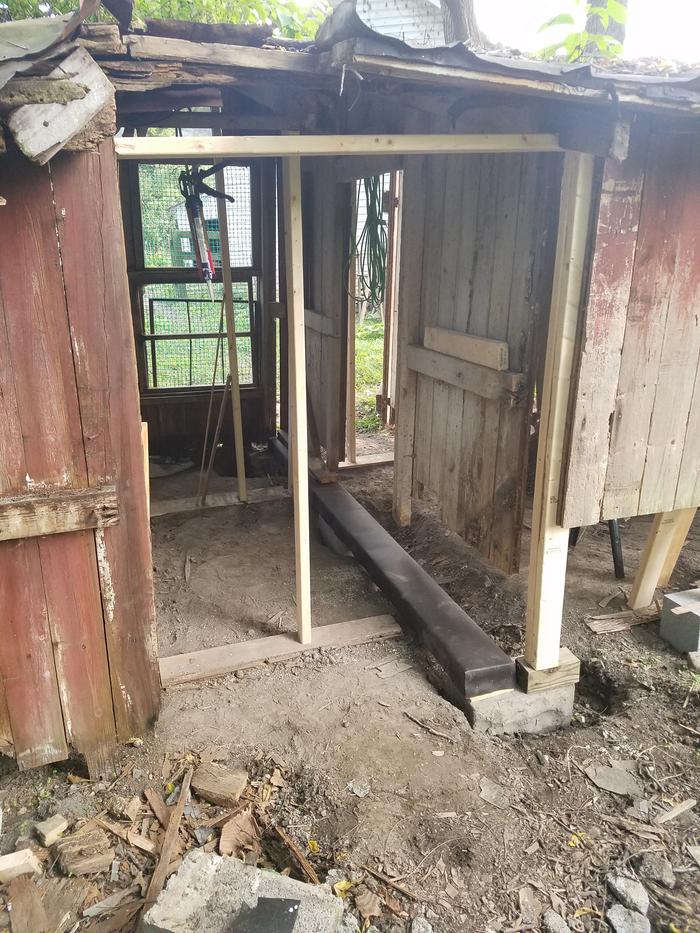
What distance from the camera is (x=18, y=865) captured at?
8.22ft

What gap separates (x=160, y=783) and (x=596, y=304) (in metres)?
2.82

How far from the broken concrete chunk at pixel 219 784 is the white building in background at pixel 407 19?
2937mm

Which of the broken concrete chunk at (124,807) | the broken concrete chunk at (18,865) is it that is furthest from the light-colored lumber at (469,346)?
the broken concrete chunk at (18,865)

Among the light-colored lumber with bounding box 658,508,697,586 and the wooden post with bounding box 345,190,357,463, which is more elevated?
the wooden post with bounding box 345,190,357,463

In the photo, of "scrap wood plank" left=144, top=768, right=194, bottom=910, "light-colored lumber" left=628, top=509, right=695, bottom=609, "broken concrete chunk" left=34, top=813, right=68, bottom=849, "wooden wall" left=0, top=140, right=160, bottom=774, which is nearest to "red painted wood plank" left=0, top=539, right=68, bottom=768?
"wooden wall" left=0, top=140, right=160, bottom=774

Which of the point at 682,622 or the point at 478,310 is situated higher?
the point at 478,310

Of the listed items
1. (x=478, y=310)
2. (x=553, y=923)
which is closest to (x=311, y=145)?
(x=478, y=310)

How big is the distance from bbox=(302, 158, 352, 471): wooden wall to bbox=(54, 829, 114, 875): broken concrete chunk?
12.0ft

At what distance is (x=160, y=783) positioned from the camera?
116 inches

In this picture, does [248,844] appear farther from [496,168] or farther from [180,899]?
[496,168]

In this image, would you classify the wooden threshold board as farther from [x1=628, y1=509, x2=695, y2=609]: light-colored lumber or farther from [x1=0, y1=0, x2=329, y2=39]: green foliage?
[x1=0, y1=0, x2=329, y2=39]: green foliage

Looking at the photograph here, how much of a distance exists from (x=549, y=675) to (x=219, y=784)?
5.69ft

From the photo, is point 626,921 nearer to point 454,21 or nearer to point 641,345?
point 641,345

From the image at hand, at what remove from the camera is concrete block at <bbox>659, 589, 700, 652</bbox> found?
388cm
